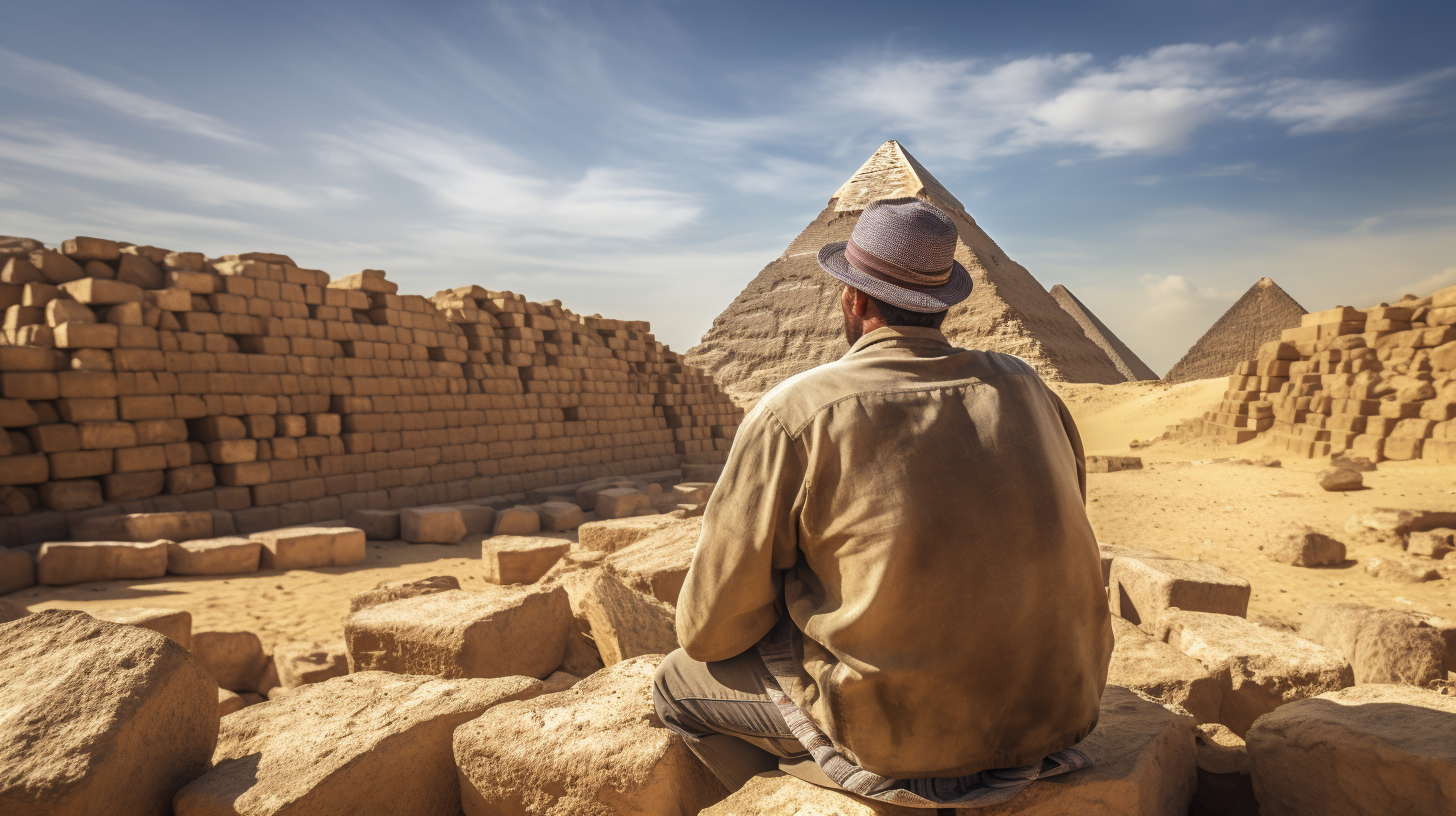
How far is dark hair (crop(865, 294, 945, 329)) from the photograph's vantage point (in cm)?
182

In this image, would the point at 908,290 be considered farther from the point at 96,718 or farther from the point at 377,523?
the point at 377,523

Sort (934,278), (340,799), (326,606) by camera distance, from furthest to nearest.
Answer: (326,606) → (340,799) → (934,278)

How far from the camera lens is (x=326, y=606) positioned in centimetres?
653

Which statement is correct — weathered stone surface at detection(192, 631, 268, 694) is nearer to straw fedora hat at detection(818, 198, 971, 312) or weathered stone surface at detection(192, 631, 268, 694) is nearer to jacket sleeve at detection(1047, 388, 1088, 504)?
straw fedora hat at detection(818, 198, 971, 312)

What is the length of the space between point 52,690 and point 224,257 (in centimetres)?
940

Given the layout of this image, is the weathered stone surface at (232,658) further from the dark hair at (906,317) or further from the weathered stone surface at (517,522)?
the weathered stone surface at (517,522)

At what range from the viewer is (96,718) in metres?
2.11

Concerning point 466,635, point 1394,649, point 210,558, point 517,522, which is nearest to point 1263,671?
point 1394,649

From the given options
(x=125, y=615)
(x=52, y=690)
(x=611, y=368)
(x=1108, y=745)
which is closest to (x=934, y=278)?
(x=1108, y=745)

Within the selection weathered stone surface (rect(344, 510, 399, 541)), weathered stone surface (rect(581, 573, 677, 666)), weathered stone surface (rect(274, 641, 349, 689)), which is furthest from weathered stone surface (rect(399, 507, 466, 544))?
weathered stone surface (rect(581, 573, 677, 666))

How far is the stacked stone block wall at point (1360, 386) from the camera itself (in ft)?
40.6

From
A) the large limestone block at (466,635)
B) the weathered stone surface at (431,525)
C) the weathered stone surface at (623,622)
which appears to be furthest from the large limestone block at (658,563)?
the weathered stone surface at (431,525)

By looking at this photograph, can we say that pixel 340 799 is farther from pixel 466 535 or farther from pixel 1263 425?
pixel 1263 425

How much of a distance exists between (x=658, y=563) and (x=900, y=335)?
270cm
